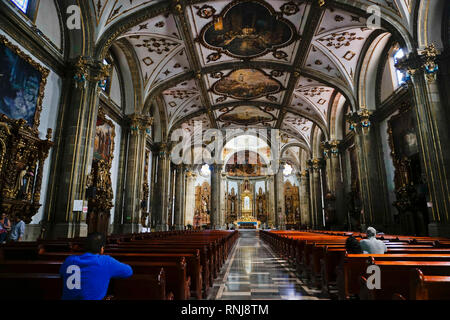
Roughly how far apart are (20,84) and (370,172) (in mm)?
15285

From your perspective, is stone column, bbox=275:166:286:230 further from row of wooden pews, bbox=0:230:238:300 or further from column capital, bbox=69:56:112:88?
row of wooden pews, bbox=0:230:238:300

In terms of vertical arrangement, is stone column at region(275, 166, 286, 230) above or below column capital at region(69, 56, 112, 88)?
below

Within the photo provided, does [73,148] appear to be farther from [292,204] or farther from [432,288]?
[292,204]

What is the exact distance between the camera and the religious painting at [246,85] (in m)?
18.8

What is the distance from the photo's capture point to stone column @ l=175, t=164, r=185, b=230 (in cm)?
2585

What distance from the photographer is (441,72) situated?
990cm

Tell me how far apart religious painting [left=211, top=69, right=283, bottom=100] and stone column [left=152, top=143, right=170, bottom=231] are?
621cm

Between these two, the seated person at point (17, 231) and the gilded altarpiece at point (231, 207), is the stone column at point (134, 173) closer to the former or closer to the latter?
the seated person at point (17, 231)

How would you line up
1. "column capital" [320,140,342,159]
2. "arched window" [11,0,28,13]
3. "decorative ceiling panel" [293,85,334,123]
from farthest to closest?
"column capital" [320,140,342,159] < "decorative ceiling panel" [293,85,334,123] < "arched window" [11,0,28,13]

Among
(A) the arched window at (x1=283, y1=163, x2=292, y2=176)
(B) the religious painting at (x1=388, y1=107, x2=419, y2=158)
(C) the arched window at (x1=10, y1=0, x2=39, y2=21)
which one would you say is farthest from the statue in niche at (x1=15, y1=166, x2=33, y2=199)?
(A) the arched window at (x1=283, y1=163, x2=292, y2=176)

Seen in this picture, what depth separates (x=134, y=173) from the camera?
15359 mm

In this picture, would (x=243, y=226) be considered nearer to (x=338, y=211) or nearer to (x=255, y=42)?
(x=338, y=211)

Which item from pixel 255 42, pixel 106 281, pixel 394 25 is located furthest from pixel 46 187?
pixel 394 25

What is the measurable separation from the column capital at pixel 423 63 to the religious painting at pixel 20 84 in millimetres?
12753
